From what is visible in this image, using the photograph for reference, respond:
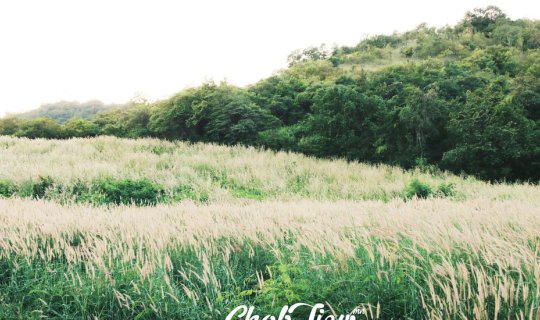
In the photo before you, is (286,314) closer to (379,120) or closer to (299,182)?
(299,182)

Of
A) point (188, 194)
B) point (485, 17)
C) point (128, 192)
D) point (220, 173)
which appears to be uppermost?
point (485, 17)

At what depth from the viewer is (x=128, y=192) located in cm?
1068

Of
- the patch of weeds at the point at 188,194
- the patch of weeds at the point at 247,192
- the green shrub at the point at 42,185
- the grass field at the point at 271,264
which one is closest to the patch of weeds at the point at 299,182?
the patch of weeds at the point at 247,192

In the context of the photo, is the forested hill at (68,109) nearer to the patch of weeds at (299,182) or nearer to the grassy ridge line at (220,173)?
the grassy ridge line at (220,173)

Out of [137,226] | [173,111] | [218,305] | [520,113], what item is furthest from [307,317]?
[173,111]

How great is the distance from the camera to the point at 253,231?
13.6 feet

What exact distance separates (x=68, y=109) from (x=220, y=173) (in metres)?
81.6

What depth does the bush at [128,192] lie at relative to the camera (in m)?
10.4

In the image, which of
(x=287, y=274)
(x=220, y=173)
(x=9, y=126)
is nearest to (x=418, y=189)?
(x=220, y=173)

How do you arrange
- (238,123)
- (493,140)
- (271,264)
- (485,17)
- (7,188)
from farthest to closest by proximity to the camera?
(485,17) → (238,123) → (493,140) → (7,188) → (271,264)

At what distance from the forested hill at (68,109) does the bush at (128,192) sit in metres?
70.8

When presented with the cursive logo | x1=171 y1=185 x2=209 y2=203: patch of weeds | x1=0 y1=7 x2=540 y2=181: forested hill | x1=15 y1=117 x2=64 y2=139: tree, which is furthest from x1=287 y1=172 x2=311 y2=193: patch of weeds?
x1=15 y1=117 x2=64 y2=139: tree

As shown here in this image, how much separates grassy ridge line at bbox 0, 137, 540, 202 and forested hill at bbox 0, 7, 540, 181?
9.35 feet

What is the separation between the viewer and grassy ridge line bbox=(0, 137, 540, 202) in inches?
486
